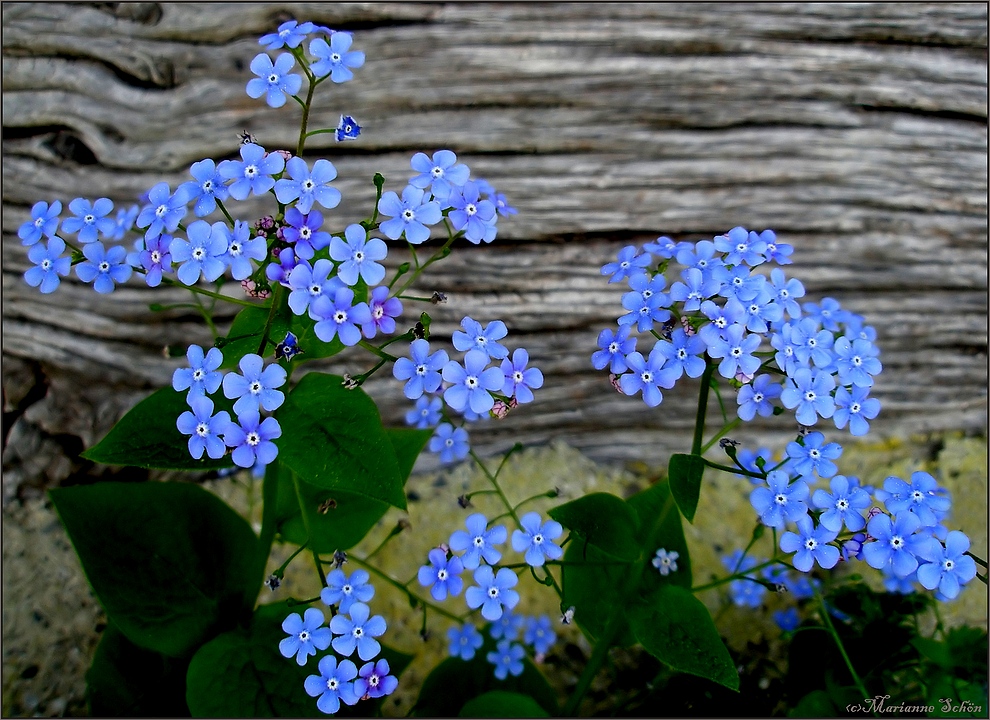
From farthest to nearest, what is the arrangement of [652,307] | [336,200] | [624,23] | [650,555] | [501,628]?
1. [624,23]
2. [501,628]
3. [650,555]
4. [652,307]
5. [336,200]

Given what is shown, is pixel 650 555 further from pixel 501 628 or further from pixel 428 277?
pixel 428 277

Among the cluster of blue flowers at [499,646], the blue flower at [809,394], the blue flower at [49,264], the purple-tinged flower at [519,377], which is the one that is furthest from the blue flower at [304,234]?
the cluster of blue flowers at [499,646]

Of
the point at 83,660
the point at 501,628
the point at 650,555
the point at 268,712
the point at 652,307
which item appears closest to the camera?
the point at 652,307

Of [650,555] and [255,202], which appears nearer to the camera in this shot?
[650,555]

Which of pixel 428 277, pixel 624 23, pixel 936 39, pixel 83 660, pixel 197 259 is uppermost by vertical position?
pixel 936 39

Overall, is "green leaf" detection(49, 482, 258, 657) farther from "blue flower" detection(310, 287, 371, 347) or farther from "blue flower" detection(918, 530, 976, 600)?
"blue flower" detection(918, 530, 976, 600)

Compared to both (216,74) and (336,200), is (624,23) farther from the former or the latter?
(336,200)

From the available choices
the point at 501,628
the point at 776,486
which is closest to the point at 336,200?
the point at 776,486

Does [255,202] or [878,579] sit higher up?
[255,202]

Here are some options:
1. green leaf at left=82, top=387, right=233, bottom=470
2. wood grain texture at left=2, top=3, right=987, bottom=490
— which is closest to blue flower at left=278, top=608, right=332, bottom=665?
green leaf at left=82, top=387, right=233, bottom=470
